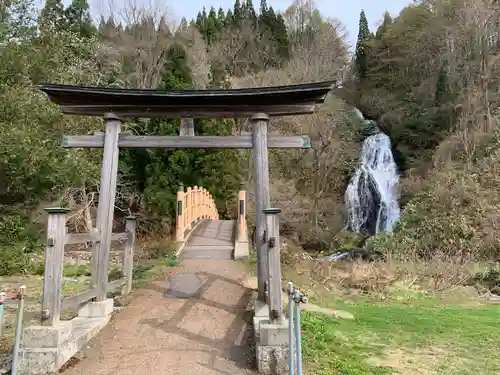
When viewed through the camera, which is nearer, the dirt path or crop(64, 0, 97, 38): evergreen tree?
the dirt path

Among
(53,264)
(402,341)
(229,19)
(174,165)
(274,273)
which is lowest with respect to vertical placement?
(402,341)

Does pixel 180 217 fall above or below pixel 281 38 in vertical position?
below

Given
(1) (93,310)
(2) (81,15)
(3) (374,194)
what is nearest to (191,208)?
(1) (93,310)

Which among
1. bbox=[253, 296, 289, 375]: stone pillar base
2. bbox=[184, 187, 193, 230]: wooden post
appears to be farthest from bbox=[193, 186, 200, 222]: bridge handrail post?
bbox=[253, 296, 289, 375]: stone pillar base

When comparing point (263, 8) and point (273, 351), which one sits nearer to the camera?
point (273, 351)

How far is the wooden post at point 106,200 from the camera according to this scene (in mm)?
6566

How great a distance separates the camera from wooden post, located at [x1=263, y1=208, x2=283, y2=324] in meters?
5.18

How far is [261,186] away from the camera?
636cm

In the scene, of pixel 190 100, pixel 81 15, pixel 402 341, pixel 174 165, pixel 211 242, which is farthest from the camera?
pixel 81 15

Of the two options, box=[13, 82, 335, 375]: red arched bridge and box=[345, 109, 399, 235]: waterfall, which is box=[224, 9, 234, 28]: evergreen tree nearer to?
box=[345, 109, 399, 235]: waterfall

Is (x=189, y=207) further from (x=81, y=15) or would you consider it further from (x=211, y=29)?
(x=211, y=29)

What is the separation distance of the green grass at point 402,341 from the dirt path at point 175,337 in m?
0.96

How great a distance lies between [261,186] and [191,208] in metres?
10.8

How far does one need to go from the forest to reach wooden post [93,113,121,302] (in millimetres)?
5033
